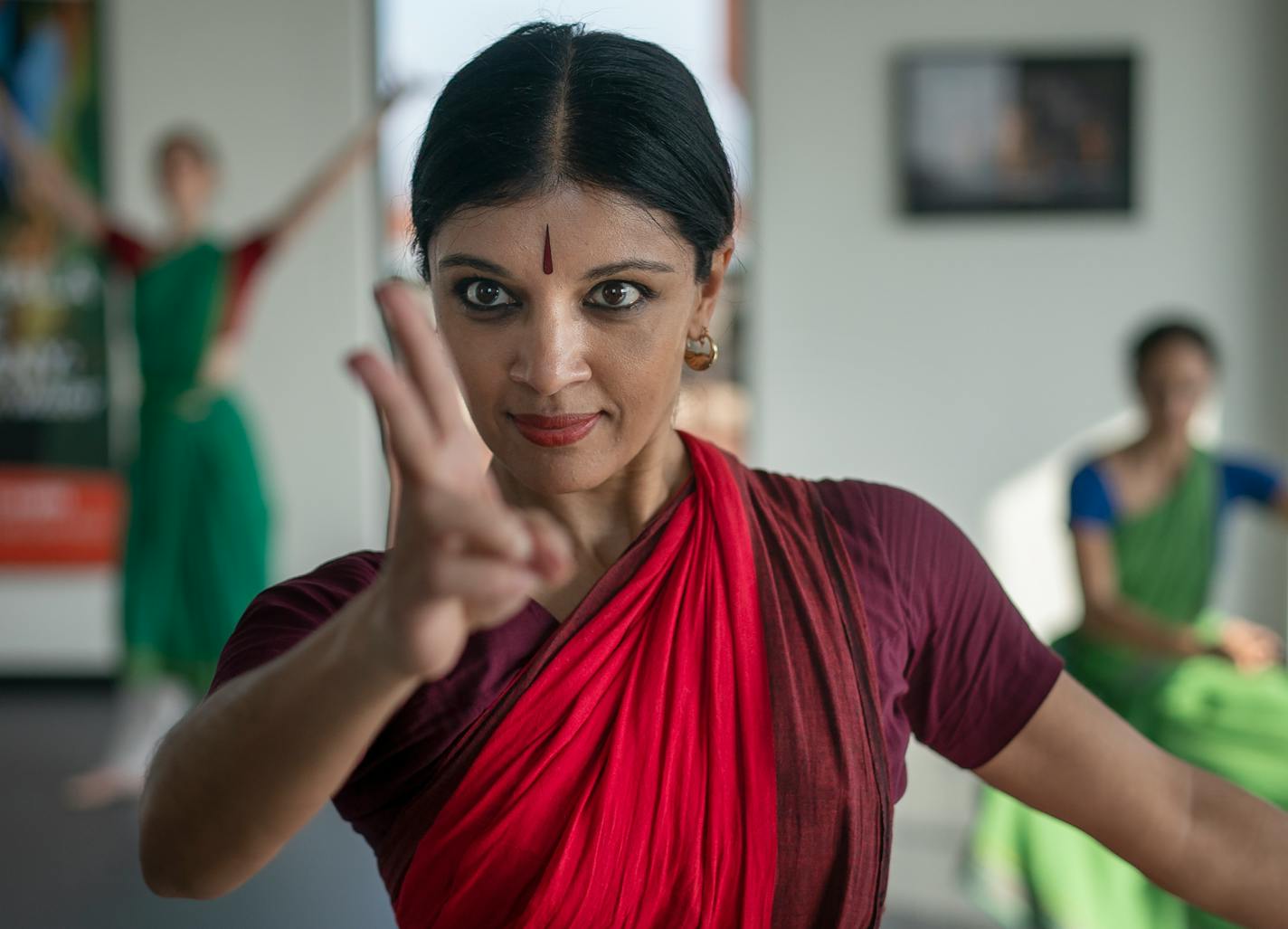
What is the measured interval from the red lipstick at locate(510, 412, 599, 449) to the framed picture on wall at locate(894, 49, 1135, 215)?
362 centimetres

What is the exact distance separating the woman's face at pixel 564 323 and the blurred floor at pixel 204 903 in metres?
1.90

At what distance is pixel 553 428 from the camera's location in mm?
855

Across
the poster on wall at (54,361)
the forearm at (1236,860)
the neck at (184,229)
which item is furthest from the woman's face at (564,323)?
the poster on wall at (54,361)

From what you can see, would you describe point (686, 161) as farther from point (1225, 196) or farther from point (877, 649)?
point (1225, 196)

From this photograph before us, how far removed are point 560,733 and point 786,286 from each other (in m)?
3.60

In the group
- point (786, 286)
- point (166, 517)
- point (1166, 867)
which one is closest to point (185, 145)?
point (166, 517)

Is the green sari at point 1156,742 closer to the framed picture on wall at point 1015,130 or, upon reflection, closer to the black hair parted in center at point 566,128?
Result: the black hair parted in center at point 566,128

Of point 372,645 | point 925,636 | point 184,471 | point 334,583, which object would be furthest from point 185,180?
point 372,645

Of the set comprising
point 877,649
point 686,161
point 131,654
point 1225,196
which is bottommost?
point 131,654

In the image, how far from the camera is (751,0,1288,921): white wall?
421 cm

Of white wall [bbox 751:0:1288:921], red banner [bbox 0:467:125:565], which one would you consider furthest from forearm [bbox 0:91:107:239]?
white wall [bbox 751:0:1288:921]

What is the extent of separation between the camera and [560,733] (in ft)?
2.73

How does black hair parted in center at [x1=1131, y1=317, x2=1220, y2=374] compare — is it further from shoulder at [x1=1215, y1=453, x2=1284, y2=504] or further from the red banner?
the red banner

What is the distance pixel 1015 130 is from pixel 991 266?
0.47 meters
